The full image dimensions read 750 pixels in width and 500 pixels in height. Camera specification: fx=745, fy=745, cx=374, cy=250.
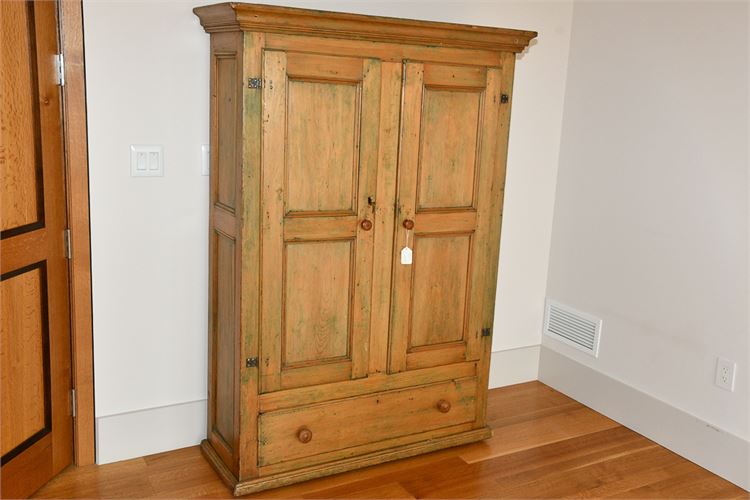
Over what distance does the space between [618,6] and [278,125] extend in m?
1.78

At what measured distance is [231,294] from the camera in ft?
8.76

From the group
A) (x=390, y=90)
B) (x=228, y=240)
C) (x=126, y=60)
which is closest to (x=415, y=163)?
(x=390, y=90)

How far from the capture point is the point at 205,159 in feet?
9.29

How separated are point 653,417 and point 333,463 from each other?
1.43m

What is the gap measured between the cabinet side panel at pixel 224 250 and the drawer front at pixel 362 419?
0.15 metres

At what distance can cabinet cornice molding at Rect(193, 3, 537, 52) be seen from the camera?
2.34 m

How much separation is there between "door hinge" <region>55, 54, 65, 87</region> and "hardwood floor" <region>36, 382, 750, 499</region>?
55.5 inches

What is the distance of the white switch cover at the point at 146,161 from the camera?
270 cm

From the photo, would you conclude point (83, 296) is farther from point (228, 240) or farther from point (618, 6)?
→ point (618, 6)

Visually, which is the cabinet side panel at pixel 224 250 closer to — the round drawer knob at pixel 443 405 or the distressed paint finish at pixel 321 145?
the distressed paint finish at pixel 321 145

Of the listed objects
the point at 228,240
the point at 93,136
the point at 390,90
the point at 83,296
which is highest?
the point at 390,90

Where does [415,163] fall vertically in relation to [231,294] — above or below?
above

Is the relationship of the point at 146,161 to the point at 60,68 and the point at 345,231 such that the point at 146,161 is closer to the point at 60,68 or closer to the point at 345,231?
the point at 60,68

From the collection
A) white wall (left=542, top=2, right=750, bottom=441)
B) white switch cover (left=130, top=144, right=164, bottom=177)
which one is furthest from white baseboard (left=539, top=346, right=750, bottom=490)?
white switch cover (left=130, top=144, right=164, bottom=177)
